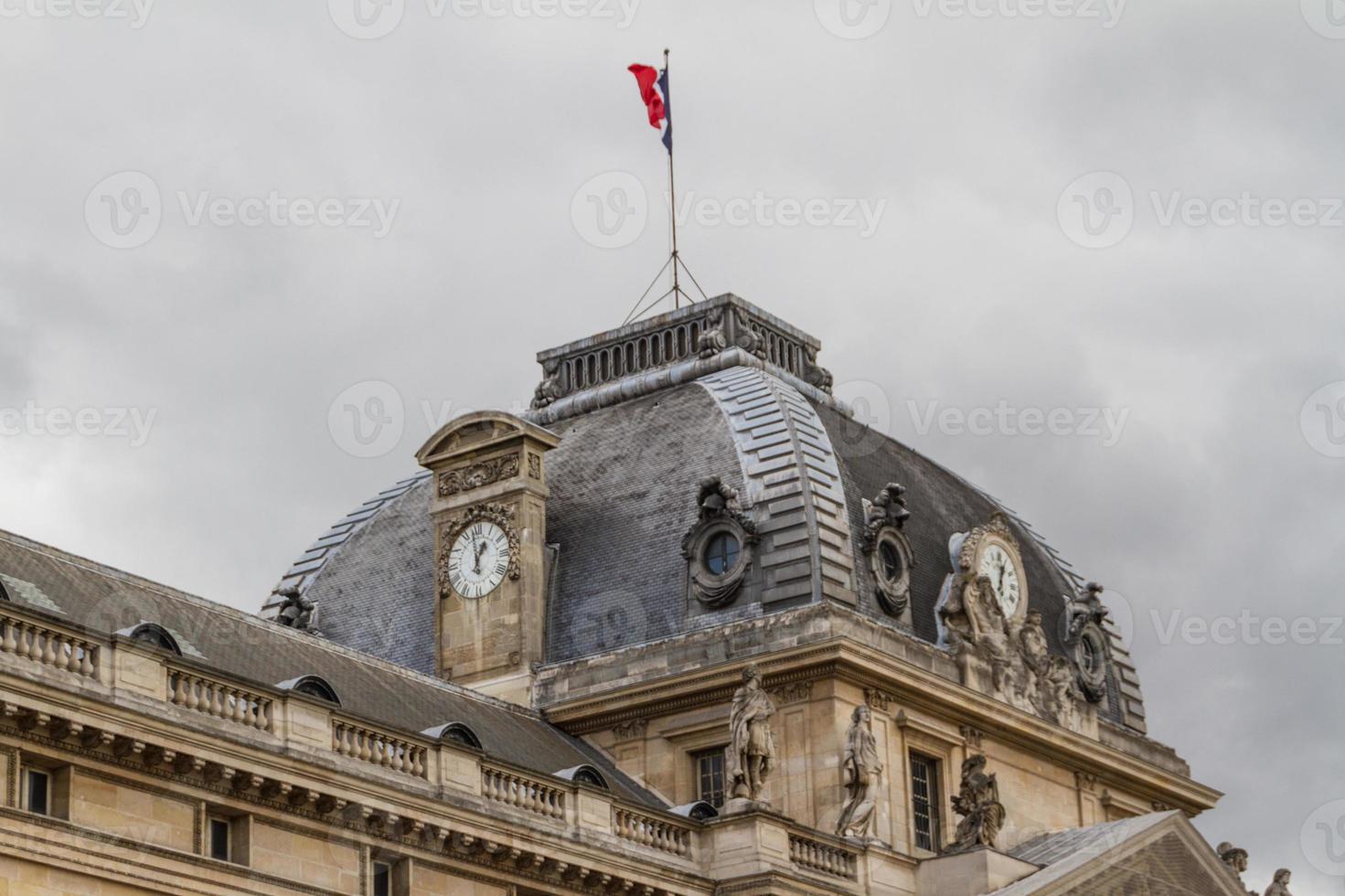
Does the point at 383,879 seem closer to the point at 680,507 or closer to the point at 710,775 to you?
the point at 710,775

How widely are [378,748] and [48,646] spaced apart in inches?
287

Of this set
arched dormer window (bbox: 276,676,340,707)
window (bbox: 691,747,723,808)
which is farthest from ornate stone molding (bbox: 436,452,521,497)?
arched dormer window (bbox: 276,676,340,707)

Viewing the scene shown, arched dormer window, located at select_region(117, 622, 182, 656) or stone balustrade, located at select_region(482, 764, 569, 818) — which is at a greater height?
arched dormer window, located at select_region(117, 622, 182, 656)

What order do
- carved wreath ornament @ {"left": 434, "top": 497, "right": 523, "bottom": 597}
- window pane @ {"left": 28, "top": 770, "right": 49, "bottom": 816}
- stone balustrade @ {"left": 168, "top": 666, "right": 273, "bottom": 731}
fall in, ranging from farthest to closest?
carved wreath ornament @ {"left": 434, "top": 497, "right": 523, "bottom": 597} → stone balustrade @ {"left": 168, "top": 666, "right": 273, "bottom": 731} → window pane @ {"left": 28, "top": 770, "right": 49, "bottom": 816}

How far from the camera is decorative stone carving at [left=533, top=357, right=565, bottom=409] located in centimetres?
6425

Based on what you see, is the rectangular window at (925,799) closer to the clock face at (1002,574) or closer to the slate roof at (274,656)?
the clock face at (1002,574)

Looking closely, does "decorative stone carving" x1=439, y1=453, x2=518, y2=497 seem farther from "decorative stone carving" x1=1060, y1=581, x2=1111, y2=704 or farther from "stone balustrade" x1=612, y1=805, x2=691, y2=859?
"decorative stone carving" x1=1060, y1=581, x2=1111, y2=704

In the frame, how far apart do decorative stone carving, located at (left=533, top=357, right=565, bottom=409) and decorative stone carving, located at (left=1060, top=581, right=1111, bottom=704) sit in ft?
43.3

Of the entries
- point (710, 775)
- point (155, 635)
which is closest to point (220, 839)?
point (155, 635)

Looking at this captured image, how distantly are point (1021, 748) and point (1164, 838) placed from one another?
382 centimetres

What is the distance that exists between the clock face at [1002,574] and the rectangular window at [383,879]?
2002 centimetres

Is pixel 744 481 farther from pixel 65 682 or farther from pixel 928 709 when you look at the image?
pixel 65 682

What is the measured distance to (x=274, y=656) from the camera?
48844mm

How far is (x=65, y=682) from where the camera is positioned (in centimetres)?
3659
